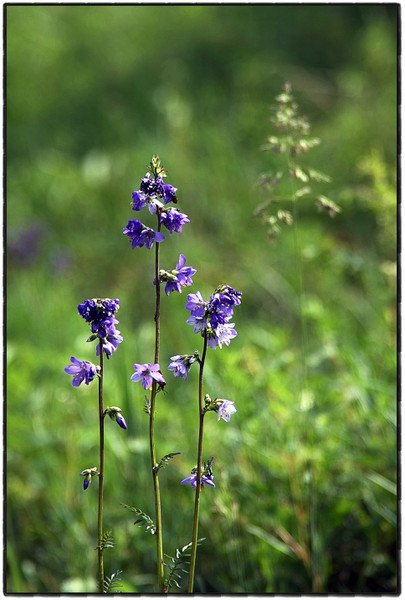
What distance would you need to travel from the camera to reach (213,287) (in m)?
5.02

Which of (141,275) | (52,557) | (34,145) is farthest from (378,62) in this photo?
(52,557)

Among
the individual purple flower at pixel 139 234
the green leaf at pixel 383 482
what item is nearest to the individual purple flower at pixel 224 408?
the individual purple flower at pixel 139 234

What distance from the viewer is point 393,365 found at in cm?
325

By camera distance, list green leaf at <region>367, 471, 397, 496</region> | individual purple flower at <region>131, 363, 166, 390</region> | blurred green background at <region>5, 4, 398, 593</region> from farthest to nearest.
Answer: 1. blurred green background at <region>5, 4, 398, 593</region>
2. green leaf at <region>367, 471, 397, 496</region>
3. individual purple flower at <region>131, 363, 166, 390</region>

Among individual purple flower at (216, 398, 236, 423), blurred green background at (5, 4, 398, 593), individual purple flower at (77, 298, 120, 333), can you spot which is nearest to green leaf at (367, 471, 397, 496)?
blurred green background at (5, 4, 398, 593)

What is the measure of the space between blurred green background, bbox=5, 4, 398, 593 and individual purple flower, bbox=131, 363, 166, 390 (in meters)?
1.00

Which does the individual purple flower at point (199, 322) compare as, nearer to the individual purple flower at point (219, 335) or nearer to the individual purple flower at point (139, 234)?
the individual purple flower at point (219, 335)

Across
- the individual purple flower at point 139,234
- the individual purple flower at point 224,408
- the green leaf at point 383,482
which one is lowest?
the green leaf at point 383,482

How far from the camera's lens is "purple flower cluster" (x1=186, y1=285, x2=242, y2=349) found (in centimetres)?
156

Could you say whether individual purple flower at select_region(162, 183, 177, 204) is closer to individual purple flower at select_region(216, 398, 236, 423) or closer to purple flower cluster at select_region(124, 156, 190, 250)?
purple flower cluster at select_region(124, 156, 190, 250)

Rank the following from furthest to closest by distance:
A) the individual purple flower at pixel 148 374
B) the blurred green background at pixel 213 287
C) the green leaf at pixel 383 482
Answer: the blurred green background at pixel 213 287 → the green leaf at pixel 383 482 → the individual purple flower at pixel 148 374

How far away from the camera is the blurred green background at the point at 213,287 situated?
2.79 meters

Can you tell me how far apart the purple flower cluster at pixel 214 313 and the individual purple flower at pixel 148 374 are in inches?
4.6

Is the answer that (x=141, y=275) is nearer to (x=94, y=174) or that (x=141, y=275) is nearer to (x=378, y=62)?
(x=94, y=174)
